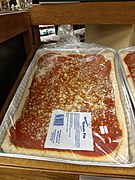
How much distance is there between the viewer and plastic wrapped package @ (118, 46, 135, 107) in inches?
26.1

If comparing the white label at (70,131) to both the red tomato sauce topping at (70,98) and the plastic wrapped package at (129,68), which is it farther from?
the plastic wrapped package at (129,68)

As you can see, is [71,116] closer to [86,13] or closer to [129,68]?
[129,68]

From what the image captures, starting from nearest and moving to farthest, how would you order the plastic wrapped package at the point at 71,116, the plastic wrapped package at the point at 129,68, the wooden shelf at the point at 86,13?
the plastic wrapped package at the point at 71,116, the plastic wrapped package at the point at 129,68, the wooden shelf at the point at 86,13

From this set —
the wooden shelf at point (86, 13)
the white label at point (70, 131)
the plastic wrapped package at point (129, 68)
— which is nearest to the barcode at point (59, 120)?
the white label at point (70, 131)

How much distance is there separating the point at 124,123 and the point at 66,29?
2.91ft

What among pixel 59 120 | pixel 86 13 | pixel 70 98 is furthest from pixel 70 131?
pixel 86 13

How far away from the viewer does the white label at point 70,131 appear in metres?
0.45

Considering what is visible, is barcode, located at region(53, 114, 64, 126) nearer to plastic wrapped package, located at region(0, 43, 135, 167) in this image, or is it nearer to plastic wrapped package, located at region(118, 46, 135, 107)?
plastic wrapped package, located at region(0, 43, 135, 167)

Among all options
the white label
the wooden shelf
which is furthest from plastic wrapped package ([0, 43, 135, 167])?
the wooden shelf

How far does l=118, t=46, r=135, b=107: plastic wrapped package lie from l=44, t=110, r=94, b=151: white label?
0.68ft

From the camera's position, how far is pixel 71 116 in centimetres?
55

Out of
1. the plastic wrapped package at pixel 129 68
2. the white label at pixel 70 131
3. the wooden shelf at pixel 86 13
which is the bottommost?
the white label at pixel 70 131

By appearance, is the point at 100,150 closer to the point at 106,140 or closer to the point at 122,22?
the point at 106,140

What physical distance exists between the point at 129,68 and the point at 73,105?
370mm
